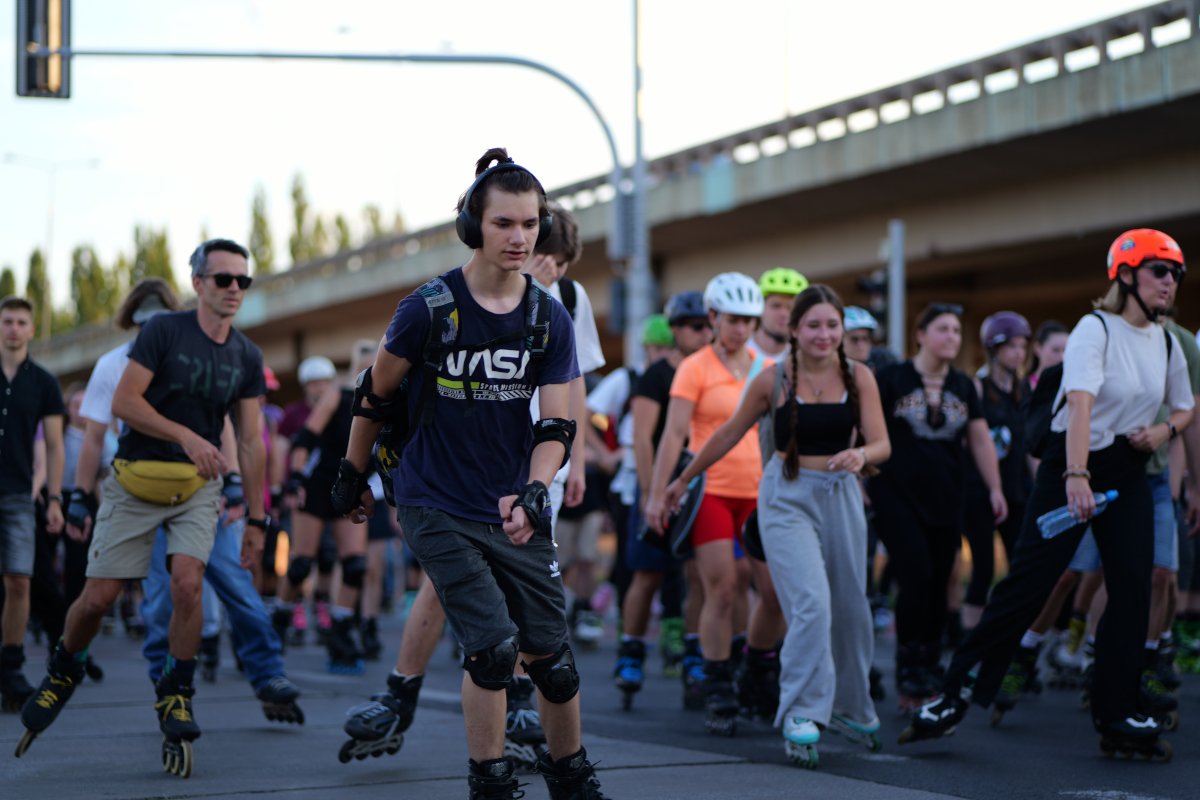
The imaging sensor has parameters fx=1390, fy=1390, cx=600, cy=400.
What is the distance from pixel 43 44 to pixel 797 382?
12069mm

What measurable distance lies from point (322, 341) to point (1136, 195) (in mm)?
31859

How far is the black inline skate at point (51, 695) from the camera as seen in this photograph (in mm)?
5648

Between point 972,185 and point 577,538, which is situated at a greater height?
point 972,185

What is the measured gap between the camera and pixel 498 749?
405 centimetres

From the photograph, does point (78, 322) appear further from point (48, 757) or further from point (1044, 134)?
point (48, 757)

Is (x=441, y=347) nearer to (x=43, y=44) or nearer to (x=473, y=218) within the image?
(x=473, y=218)

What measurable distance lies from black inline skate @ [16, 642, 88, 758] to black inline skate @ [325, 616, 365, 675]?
344cm

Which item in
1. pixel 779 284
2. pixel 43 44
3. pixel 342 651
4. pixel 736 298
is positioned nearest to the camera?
pixel 736 298

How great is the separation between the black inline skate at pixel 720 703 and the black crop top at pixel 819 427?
4.12 ft

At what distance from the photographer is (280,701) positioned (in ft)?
21.0

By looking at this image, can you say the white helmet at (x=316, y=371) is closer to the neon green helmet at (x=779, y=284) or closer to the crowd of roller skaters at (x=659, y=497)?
the crowd of roller skaters at (x=659, y=497)

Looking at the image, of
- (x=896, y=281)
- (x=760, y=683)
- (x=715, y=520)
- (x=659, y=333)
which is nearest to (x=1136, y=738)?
(x=760, y=683)

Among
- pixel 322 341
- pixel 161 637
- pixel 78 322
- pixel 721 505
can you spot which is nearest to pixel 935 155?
pixel 721 505

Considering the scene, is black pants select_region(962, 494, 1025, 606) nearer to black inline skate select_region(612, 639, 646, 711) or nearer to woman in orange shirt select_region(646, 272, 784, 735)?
woman in orange shirt select_region(646, 272, 784, 735)
